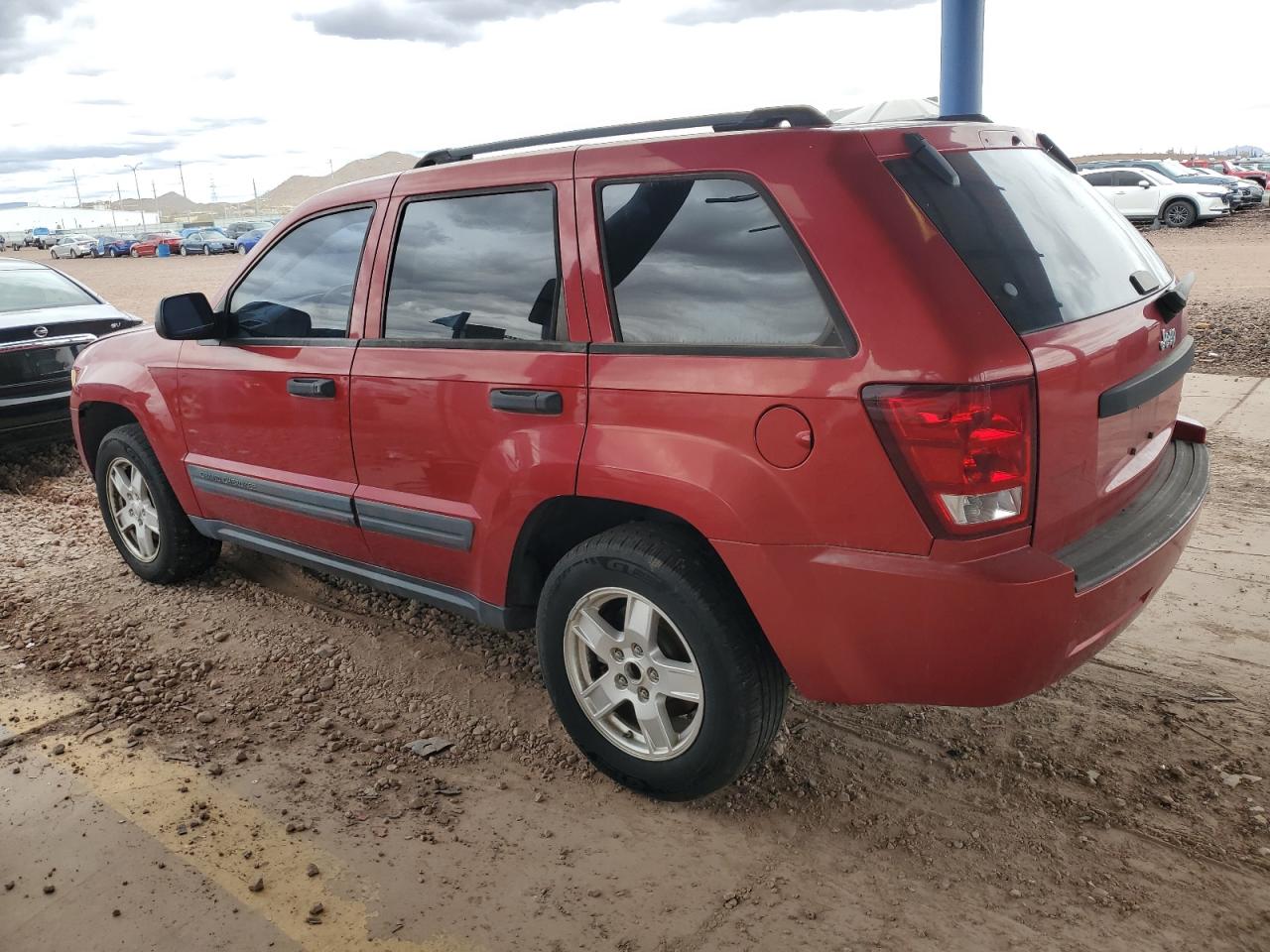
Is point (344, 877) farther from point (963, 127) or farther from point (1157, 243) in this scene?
point (1157, 243)

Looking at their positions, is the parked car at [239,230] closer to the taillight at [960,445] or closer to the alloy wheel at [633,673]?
the alloy wheel at [633,673]

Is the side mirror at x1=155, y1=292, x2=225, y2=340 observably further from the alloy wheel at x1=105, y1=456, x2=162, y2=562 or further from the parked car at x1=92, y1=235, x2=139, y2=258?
the parked car at x1=92, y1=235, x2=139, y2=258

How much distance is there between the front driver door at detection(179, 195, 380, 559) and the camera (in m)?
3.61

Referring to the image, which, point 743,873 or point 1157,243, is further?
point 1157,243

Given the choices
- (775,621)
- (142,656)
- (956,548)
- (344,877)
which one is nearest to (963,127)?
(956,548)

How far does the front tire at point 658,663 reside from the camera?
8.93 feet

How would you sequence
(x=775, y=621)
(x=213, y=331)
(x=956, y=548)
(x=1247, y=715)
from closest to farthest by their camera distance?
(x=956, y=548)
(x=775, y=621)
(x=1247, y=715)
(x=213, y=331)

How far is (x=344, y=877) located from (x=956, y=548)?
182cm

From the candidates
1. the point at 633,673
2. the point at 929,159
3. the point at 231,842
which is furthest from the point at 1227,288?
the point at 231,842

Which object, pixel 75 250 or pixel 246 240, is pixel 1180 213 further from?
pixel 75 250

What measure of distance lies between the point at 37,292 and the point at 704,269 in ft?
23.5

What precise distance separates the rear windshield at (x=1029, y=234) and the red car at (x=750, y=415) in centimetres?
1

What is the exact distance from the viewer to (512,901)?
265 centimetres

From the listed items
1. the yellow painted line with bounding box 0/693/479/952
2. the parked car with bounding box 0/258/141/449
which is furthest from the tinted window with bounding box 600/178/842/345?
the parked car with bounding box 0/258/141/449
